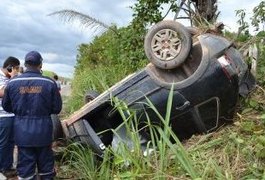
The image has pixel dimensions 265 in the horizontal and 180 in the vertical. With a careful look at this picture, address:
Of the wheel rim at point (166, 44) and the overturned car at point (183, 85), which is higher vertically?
the wheel rim at point (166, 44)

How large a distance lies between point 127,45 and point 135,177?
7.16m

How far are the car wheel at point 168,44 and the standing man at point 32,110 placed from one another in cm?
124

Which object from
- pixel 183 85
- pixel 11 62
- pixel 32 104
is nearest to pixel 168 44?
pixel 183 85

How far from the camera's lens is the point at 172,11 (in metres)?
11.2

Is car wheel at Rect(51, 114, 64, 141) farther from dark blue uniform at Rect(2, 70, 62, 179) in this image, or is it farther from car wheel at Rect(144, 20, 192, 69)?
car wheel at Rect(144, 20, 192, 69)

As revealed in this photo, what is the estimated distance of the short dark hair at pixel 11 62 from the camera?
6672mm

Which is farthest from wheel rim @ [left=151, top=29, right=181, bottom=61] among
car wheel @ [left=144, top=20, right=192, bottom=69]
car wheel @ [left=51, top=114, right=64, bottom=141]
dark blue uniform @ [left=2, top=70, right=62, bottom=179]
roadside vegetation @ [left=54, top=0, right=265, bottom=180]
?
car wheel @ [left=51, top=114, right=64, bottom=141]

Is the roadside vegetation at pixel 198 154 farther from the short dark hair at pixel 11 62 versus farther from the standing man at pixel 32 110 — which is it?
the short dark hair at pixel 11 62

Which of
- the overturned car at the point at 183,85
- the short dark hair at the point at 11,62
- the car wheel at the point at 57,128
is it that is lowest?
the car wheel at the point at 57,128

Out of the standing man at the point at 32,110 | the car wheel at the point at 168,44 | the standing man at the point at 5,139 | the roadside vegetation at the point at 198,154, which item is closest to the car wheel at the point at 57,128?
the roadside vegetation at the point at 198,154

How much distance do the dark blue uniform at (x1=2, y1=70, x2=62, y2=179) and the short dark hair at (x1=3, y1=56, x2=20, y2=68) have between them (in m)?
1.12

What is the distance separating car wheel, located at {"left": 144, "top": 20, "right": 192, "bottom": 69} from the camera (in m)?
5.71

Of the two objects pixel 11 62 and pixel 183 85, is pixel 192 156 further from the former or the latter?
pixel 11 62

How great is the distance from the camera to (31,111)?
217 inches
